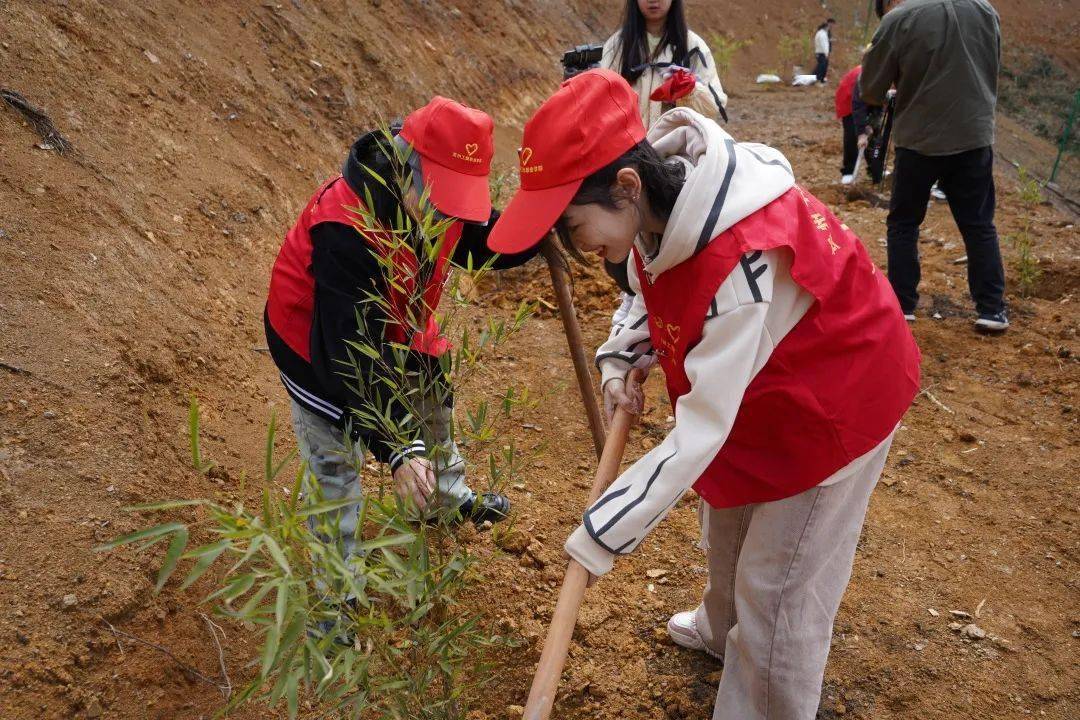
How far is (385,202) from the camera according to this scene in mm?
2232

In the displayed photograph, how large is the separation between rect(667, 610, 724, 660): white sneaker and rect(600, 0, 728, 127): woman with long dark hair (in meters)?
2.66

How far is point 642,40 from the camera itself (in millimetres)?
4363

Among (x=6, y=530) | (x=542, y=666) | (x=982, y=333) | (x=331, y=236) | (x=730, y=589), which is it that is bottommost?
(x=982, y=333)

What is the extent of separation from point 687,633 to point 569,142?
5.97ft

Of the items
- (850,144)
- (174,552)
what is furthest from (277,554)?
(850,144)

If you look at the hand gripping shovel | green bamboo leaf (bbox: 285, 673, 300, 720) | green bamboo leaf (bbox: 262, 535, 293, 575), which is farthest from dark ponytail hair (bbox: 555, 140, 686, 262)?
green bamboo leaf (bbox: 285, 673, 300, 720)

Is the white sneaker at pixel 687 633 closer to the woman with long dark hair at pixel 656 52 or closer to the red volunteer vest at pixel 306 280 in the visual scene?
the red volunteer vest at pixel 306 280

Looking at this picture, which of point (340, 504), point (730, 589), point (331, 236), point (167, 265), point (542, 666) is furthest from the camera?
point (167, 265)

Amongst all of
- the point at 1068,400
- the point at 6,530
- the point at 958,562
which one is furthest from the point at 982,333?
the point at 6,530

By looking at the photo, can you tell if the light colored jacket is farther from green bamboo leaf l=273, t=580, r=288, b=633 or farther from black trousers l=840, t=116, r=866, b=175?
black trousers l=840, t=116, r=866, b=175

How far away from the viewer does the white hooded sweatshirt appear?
157 centimetres

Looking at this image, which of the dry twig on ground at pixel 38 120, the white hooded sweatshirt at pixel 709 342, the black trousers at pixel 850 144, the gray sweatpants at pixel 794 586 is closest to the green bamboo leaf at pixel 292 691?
the white hooded sweatshirt at pixel 709 342

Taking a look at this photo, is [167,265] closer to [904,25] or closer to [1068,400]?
[904,25]

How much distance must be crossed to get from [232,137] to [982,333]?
4.79 metres
